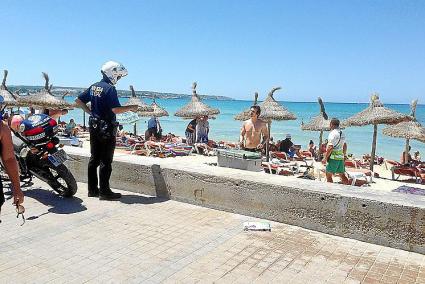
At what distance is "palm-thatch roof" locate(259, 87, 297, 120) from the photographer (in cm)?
1534

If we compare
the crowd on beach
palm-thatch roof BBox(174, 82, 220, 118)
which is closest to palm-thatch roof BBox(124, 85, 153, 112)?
palm-thatch roof BBox(174, 82, 220, 118)

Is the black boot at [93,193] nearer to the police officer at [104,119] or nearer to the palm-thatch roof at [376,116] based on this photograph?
the police officer at [104,119]

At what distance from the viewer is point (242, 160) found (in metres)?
6.70

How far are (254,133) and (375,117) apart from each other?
22.8 feet

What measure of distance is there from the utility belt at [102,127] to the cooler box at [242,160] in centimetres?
235

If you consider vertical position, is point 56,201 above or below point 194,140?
above

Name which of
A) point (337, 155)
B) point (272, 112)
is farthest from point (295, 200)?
point (272, 112)

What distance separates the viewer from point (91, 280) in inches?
120

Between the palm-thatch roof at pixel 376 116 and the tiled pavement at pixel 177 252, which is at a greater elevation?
the palm-thatch roof at pixel 376 116

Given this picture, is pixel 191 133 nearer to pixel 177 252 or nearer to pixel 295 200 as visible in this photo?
pixel 295 200

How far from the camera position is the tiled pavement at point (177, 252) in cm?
314

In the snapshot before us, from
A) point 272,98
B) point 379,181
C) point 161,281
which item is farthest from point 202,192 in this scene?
point 272,98

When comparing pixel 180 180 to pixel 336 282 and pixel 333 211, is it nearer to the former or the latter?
pixel 333 211

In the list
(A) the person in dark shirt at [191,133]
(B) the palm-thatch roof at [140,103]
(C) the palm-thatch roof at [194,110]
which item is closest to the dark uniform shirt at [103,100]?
(A) the person in dark shirt at [191,133]
